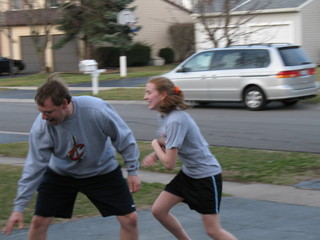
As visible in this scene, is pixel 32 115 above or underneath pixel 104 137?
underneath

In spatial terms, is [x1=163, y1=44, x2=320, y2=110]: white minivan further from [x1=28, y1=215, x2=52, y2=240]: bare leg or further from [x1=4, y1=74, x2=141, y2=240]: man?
[x1=28, y1=215, x2=52, y2=240]: bare leg

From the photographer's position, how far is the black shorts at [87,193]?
4.10 m

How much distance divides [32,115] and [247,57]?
20.4 ft

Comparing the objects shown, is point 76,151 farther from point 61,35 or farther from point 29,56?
point 29,56

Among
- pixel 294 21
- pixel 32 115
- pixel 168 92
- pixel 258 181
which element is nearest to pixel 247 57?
pixel 32 115

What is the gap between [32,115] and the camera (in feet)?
51.8

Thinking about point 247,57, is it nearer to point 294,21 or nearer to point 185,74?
point 185,74

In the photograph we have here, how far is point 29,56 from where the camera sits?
3794 centimetres

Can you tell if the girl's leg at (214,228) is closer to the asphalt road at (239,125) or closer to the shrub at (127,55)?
the asphalt road at (239,125)

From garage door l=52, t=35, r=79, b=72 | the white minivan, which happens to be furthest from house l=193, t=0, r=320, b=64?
the white minivan

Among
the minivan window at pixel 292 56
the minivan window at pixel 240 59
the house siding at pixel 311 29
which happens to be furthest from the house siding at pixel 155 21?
the minivan window at pixel 292 56

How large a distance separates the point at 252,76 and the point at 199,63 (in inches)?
67.3

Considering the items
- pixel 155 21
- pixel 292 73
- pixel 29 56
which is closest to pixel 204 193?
pixel 292 73

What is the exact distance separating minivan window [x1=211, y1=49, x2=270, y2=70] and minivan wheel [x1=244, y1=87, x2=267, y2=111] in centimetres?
66
